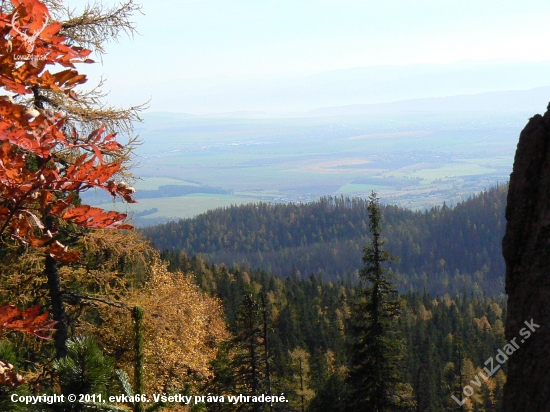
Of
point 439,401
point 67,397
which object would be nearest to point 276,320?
point 439,401

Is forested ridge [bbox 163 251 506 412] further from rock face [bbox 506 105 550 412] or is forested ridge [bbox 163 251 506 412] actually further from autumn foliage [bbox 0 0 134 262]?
autumn foliage [bbox 0 0 134 262]

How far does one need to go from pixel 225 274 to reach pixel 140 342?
9030cm

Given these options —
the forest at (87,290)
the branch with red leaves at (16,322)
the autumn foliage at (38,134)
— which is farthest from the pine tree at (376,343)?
the branch with red leaves at (16,322)

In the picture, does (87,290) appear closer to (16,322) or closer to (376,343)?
(376,343)

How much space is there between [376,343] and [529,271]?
14.0m

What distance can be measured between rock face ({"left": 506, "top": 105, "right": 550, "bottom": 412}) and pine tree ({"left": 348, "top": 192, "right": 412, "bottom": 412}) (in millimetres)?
12920

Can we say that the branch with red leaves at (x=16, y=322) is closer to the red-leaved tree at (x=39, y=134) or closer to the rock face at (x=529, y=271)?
the red-leaved tree at (x=39, y=134)

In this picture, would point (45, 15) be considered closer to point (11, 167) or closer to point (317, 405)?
point (11, 167)

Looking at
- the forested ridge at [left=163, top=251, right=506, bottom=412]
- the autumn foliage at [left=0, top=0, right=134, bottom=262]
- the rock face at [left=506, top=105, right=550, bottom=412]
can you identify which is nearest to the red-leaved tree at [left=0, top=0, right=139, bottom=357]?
the autumn foliage at [left=0, top=0, right=134, bottom=262]

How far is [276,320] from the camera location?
79875mm

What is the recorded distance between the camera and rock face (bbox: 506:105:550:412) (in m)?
3.89

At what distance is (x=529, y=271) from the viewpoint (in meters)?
4.23

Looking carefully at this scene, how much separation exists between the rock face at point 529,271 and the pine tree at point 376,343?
12.9 meters

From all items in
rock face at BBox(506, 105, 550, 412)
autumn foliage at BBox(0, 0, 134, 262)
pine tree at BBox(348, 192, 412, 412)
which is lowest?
pine tree at BBox(348, 192, 412, 412)
